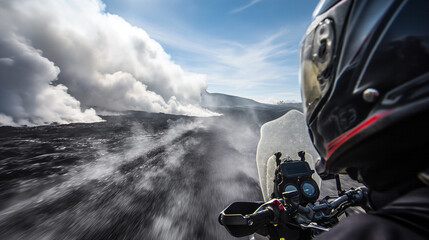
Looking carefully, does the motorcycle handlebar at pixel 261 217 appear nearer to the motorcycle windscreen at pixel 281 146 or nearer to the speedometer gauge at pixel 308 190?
the speedometer gauge at pixel 308 190

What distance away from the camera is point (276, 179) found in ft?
6.38

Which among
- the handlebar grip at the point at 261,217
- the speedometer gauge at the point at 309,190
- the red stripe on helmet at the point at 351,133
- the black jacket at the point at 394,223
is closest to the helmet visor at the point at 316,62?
the red stripe on helmet at the point at 351,133

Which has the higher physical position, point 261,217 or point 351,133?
point 351,133

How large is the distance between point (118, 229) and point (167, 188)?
217cm

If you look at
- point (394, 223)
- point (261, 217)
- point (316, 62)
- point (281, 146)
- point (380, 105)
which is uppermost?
point (316, 62)

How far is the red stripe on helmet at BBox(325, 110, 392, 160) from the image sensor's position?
655 millimetres

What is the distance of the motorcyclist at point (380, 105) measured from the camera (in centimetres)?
57

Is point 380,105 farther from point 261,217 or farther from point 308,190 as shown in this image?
point 308,190

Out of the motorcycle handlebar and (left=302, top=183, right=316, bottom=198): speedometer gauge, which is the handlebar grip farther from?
(left=302, top=183, right=316, bottom=198): speedometer gauge

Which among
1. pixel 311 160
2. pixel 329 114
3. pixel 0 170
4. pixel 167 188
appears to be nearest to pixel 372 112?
pixel 329 114

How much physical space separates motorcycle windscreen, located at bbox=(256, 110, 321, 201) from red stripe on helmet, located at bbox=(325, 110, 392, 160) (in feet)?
4.57

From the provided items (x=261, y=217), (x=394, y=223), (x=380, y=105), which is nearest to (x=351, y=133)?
(x=380, y=105)

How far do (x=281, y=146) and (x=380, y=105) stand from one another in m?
1.73

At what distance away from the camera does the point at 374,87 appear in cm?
70
